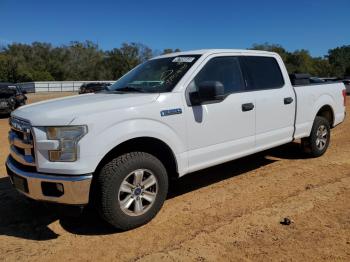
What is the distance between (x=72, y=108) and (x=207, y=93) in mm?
1525

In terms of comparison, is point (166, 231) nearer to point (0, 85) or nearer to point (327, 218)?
point (327, 218)

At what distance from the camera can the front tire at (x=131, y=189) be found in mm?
3883

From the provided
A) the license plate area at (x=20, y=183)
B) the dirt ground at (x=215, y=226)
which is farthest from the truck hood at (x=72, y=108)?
the dirt ground at (x=215, y=226)

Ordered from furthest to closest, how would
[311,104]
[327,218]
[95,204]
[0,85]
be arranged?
[0,85] → [311,104] → [327,218] → [95,204]

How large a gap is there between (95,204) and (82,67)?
85220 mm

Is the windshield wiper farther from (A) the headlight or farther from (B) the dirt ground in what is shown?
(B) the dirt ground

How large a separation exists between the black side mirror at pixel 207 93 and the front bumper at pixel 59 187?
1.58m

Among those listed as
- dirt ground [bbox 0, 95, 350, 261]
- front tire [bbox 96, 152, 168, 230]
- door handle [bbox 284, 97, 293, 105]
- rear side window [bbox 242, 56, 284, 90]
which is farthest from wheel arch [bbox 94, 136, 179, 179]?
door handle [bbox 284, 97, 293, 105]

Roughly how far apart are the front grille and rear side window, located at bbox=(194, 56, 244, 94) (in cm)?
200

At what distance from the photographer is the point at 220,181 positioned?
579 centimetres

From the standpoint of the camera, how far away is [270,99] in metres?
5.66

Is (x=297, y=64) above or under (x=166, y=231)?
above

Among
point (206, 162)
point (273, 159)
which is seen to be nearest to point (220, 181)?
point (206, 162)

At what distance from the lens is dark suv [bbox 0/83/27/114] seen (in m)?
15.9
